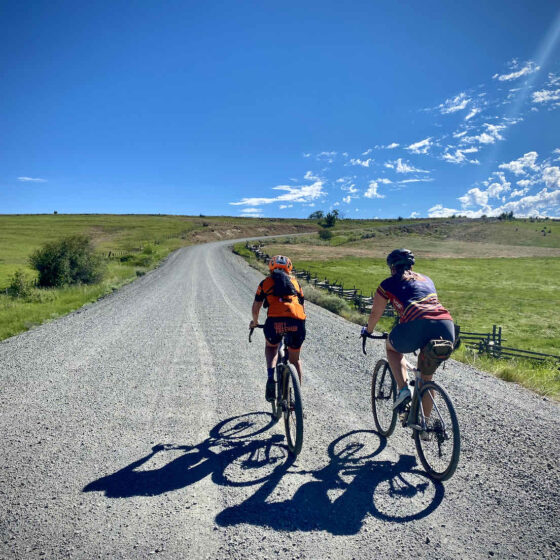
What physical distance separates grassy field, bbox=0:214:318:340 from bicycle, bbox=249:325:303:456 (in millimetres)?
10592

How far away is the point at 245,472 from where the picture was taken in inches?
155

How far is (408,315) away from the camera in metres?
3.85

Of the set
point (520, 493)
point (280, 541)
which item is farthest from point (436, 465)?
point (280, 541)

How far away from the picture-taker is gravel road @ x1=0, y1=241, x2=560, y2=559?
116 inches

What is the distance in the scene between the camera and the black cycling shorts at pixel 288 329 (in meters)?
4.52

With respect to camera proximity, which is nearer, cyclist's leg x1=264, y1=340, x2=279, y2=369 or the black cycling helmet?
the black cycling helmet

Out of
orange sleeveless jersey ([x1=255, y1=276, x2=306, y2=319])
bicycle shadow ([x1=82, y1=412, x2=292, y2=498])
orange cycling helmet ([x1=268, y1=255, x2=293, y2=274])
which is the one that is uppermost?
orange cycling helmet ([x1=268, y1=255, x2=293, y2=274])

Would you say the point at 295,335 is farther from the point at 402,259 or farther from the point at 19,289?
the point at 19,289

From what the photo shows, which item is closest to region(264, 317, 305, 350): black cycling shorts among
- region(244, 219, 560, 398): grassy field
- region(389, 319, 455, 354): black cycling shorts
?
region(389, 319, 455, 354): black cycling shorts

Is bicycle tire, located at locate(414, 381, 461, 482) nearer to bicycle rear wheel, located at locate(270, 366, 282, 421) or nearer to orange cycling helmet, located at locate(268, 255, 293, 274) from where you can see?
bicycle rear wheel, located at locate(270, 366, 282, 421)

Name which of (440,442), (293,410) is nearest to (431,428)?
(440,442)

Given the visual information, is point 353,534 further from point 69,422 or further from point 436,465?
point 69,422

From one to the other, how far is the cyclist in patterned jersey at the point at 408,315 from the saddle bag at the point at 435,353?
2.5 inches

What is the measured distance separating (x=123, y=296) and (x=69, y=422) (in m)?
14.1
